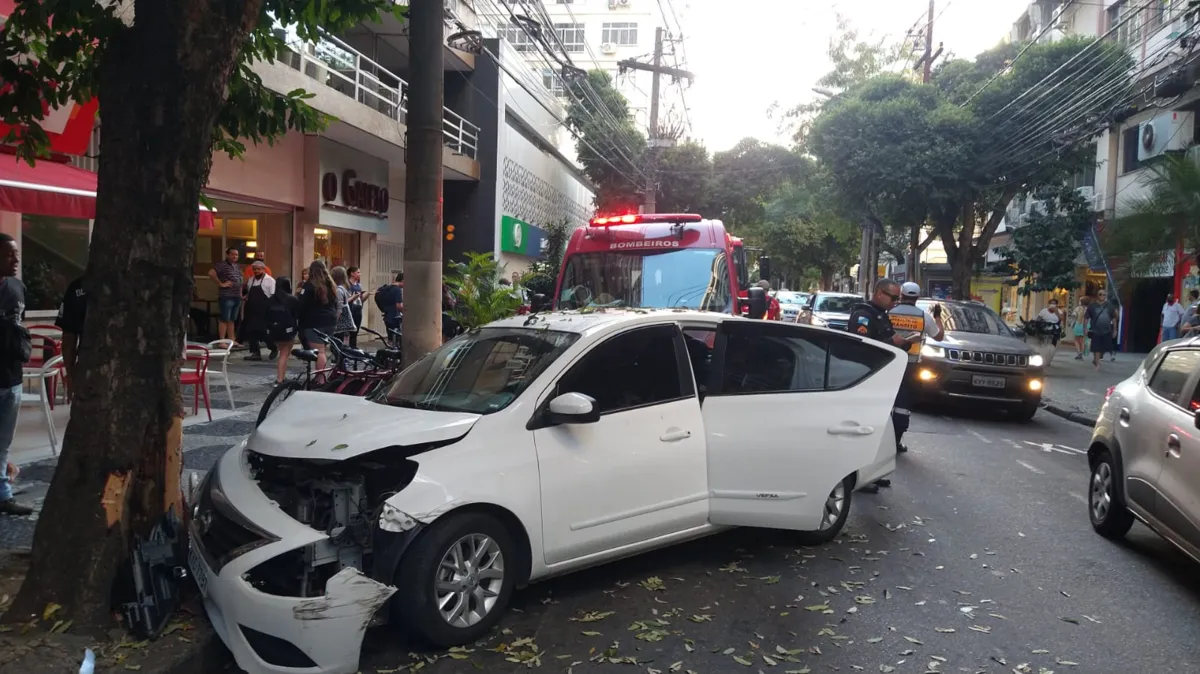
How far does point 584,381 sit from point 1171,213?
10.3 meters

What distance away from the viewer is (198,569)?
404cm

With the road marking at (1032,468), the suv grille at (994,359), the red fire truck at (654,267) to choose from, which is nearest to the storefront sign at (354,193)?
the red fire truck at (654,267)

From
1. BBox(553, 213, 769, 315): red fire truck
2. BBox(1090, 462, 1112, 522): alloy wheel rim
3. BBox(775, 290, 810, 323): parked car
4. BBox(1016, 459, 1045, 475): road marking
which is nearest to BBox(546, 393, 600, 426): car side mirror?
BBox(1090, 462, 1112, 522): alloy wheel rim

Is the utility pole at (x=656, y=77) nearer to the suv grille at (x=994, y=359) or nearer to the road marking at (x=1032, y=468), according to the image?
the suv grille at (x=994, y=359)

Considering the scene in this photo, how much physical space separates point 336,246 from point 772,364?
16083mm

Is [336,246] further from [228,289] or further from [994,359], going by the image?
[994,359]

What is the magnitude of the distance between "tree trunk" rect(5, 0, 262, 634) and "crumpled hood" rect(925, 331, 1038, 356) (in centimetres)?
1002

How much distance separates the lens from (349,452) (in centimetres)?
409

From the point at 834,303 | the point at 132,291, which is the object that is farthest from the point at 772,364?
the point at 834,303

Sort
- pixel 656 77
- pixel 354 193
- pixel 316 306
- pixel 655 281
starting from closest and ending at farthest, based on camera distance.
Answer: pixel 316 306 < pixel 655 281 < pixel 354 193 < pixel 656 77

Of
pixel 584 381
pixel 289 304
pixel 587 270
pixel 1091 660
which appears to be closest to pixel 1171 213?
pixel 587 270


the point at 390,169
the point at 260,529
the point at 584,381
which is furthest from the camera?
the point at 390,169

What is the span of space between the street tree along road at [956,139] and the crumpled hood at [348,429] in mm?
19285

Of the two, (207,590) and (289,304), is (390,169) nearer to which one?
(289,304)
